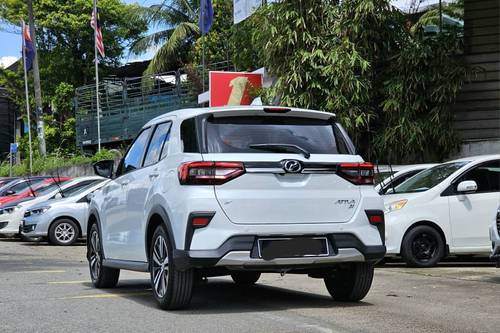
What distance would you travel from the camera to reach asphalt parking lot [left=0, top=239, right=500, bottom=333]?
612 cm

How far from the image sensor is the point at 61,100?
42.3 metres

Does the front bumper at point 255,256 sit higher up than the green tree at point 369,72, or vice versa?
the green tree at point 369,72

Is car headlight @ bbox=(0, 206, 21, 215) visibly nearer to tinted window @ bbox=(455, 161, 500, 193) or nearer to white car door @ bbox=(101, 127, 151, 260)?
white car door @ bbox=(101, 127, 151, 260)

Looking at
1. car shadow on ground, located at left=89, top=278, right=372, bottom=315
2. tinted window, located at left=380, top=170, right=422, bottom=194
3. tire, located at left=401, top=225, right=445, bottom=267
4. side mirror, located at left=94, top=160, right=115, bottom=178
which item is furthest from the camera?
tinted window, located at left=380, top=170, right=422, bottom=194

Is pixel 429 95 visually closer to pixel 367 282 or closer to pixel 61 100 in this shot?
pixel 367 282

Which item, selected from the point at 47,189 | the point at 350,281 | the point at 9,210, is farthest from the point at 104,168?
the point at 47,189

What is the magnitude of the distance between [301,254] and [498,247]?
331 cm

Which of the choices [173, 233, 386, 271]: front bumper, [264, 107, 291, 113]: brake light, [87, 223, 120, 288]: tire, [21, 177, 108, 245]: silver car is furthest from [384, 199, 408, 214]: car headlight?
[21, 177, 108, 245]: silver car

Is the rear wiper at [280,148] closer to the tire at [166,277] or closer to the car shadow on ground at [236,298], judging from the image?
the tire at [166,277]

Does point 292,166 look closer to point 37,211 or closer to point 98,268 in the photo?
point 98,268

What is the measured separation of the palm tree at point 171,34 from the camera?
34.8 meters

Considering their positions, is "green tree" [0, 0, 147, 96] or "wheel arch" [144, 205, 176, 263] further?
"green tree" [0, 0, 147, 96]

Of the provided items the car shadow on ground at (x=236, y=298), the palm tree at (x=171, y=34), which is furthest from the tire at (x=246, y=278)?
the palm tree at (x=171, y=34)

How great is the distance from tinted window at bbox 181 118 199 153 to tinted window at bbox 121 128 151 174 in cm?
124
